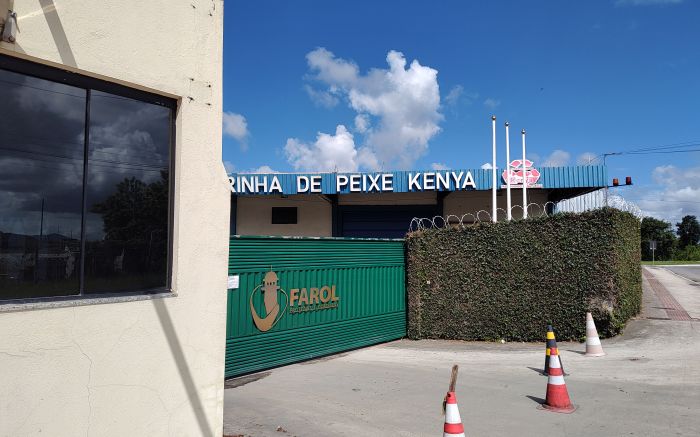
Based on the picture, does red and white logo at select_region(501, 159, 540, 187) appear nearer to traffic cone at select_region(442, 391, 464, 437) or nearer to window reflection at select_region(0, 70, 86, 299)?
traffic cone at select_region(442, 391, 464, 437)

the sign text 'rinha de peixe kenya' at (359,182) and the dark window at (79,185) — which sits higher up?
the sign text 'rinha de peixe kenya' at (359,182)

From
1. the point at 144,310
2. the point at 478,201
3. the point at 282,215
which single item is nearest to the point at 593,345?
the point at 144,310

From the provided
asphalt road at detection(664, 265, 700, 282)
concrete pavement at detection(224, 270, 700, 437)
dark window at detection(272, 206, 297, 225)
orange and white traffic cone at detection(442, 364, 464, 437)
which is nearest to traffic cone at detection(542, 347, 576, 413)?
concrete pavement at detection(224, 270, 700, 437)

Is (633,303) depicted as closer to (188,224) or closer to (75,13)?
(188,224)

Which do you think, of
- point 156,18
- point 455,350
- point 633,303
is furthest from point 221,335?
point 633,303

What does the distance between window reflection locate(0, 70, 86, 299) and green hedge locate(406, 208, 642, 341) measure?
9.56 metres

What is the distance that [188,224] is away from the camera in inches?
181

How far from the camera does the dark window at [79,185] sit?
358 centimetres

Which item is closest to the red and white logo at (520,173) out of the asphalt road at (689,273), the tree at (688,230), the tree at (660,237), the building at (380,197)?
the building at (380,197)

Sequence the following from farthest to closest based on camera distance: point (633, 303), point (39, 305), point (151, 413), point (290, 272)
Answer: point (633, 303)
point (290, 272)
point (151, 413)
point (39, 305)

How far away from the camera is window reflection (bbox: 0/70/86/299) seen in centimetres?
354

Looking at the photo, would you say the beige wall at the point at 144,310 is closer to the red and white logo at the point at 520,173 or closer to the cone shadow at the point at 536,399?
the cone shadow at the point at 536,399

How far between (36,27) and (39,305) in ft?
6.37

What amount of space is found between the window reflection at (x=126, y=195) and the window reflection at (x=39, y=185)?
0.12 metres
